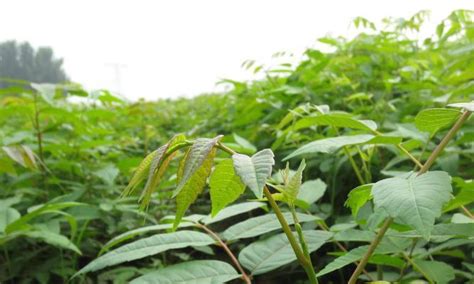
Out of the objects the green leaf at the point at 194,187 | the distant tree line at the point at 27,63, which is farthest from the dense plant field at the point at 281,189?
the distant tree line at the point at 27,63

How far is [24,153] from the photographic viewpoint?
1009 mm

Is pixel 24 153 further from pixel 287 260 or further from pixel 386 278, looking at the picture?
pixel 386 278

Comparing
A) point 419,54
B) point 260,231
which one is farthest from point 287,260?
point 419,54

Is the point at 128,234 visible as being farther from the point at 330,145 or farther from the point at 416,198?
the point at 416,198

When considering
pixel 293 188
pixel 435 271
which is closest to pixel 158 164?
pixel 293 188

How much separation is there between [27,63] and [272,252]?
245 inches

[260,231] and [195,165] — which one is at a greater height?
[195,165]

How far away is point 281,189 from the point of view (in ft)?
1.58

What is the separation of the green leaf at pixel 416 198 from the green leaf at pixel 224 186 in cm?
14

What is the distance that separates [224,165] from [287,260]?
0.76 feet

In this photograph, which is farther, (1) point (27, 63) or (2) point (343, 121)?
(1) point (27, 63)

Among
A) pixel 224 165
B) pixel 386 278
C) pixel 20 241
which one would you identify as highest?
pixel 224 165

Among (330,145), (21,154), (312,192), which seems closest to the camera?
(330,145)

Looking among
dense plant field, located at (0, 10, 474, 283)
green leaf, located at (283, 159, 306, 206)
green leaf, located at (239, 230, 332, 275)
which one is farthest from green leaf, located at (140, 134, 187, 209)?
green leaf, located at (239, 230, 332, 275)
